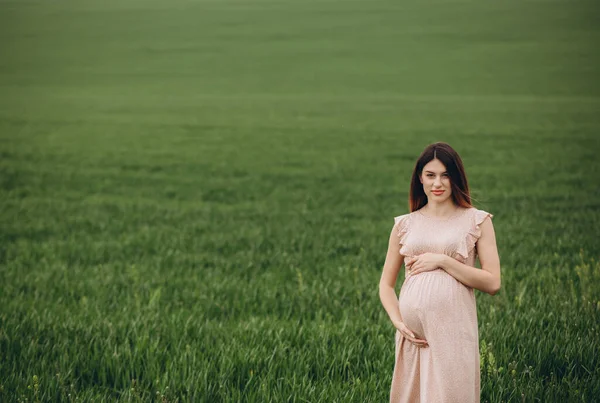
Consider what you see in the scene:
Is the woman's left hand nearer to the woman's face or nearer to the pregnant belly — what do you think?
the pregnant belly

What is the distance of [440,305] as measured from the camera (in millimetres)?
2596

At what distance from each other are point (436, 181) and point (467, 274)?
1.15 feet

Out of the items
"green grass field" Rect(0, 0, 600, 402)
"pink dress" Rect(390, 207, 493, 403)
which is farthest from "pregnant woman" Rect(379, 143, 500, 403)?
"green grass field" Rect(0, 0, 600, 402)

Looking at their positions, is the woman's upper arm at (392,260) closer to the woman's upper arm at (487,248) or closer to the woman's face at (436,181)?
the woman's face at (436,181)

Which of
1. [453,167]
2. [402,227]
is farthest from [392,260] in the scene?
[453,167]

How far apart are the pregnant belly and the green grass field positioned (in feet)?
3.10

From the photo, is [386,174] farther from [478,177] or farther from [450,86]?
[450,86]

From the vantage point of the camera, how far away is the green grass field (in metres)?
4.20

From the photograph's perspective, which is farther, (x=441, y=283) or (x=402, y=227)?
(x=402, y=227)

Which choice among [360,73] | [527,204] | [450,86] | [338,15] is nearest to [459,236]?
[527,204]

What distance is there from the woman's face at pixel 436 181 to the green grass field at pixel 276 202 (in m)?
0.84

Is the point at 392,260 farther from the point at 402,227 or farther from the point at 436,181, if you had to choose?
the point at 436,181

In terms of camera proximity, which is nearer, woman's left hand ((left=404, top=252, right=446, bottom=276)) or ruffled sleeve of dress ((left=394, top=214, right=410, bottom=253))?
woman's left hand ((left=404, top=252, right=446, bottom=276))

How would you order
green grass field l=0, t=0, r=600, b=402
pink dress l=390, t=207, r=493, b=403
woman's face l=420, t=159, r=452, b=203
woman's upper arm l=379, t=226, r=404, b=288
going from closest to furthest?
pink dress l=390, t=207, r=493, b=403
woman's face l=420, t=159, r=452, b=203
woman's upper arm l=379, t=226, r=404, b=288
green grass field l=0, t=0, r=600, b=402
